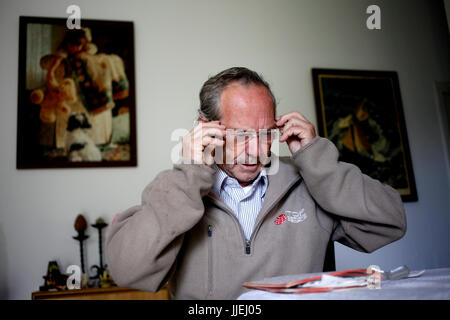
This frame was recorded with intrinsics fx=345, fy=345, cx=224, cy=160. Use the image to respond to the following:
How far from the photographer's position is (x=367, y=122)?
127 inches

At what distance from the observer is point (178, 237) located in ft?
3.48

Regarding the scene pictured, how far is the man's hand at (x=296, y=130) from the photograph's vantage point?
4.14 ft

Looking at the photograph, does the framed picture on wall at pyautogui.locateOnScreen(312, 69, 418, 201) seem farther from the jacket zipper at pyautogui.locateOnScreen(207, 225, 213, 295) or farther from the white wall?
the jacket zipper at pyautogui.locateOnScreen(207, 225, 213, 295)

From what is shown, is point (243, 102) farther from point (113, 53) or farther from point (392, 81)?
point (392, 81)

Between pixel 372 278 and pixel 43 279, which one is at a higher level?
pixel 372 278

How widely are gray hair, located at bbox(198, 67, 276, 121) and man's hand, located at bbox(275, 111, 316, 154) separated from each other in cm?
12

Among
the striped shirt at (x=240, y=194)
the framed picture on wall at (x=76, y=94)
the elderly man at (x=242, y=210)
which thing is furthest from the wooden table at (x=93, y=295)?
the striped shirt at (x=240, y=194)

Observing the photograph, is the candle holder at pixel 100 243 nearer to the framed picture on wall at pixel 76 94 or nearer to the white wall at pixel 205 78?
the white wall at pixel 205 78

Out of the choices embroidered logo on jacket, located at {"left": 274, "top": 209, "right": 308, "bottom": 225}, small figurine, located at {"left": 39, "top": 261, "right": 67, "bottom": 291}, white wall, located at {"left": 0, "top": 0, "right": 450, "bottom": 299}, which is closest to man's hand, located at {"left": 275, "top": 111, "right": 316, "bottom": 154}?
embroidered logo on jacket, located at {"left": 274, "top": 209, "right": 308, "bottom": 225}

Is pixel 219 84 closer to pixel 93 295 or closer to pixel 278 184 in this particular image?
pixel 278 184

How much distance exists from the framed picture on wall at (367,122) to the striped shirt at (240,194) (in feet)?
6.13

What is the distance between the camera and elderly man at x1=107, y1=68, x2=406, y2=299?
1.03m
